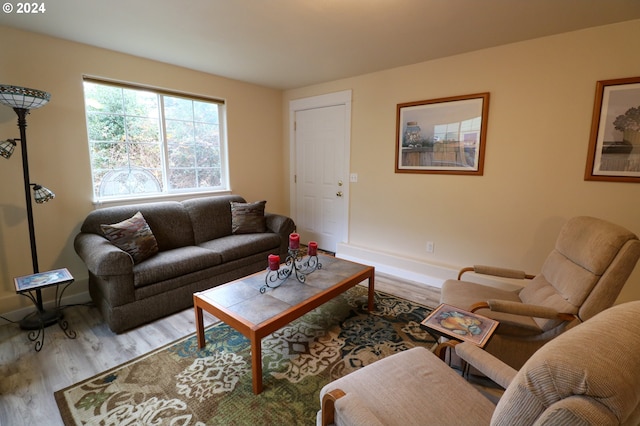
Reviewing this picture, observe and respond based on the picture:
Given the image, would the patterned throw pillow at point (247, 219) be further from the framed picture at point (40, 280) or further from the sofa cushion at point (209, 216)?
the framed picture at point (40, 280)

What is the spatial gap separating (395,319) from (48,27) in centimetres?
367

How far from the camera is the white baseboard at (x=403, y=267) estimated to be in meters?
3.25

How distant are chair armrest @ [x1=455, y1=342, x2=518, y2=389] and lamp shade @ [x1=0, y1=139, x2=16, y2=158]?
319 cm

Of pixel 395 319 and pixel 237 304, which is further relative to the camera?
pixel 395 319

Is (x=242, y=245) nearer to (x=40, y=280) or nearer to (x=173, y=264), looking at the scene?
(x=173, y=264)

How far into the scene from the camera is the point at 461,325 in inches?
63.2

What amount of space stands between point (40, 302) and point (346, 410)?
260cm

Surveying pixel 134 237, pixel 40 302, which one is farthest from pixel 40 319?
pixel 134 237

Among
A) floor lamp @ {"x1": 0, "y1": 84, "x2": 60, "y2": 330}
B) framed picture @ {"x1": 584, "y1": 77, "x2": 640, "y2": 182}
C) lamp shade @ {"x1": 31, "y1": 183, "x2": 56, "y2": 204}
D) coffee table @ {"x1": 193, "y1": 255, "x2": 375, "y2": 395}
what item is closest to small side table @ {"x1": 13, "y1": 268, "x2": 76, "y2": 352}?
floor lamp @ {"x1": 0, "y1": 84, "x2": 60, "y2": 330}

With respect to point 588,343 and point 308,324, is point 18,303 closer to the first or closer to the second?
point 308,324

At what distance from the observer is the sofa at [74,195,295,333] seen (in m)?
2.31

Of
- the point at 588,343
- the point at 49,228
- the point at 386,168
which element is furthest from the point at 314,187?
the point at 588,343

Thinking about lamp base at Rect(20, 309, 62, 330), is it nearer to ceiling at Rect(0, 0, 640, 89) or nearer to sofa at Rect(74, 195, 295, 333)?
sofa at Rect(74, 195, 295, 333)

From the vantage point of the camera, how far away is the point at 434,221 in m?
3.36
